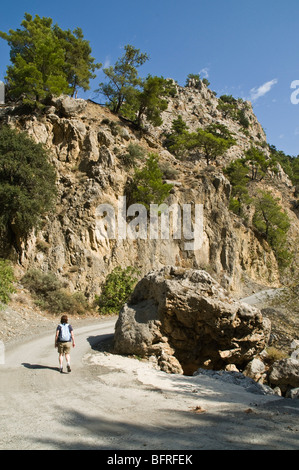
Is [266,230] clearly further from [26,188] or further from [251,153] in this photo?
[26,188]

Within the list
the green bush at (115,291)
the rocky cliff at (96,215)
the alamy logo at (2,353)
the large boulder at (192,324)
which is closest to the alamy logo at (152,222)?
the rocky cliff at (96,215)

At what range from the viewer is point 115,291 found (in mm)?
22266

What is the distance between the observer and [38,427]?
184 inches

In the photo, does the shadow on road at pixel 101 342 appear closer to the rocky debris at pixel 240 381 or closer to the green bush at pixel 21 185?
the rocky debris at pixel 240 381

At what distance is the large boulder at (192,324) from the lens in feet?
37.9

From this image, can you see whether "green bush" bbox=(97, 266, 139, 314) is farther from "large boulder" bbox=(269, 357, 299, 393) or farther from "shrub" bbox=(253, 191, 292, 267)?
"shrub" bbox=(253, 191, 292, 267)

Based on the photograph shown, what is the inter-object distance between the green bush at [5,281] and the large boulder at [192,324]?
297 inches

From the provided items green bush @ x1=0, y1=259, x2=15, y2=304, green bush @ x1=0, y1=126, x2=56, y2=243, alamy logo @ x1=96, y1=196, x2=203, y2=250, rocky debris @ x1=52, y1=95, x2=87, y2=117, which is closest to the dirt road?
green bush @ x1=0, y1=259, x2=15, y2=304

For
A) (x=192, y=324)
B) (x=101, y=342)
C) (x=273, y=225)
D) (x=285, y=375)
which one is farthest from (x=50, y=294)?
(x=273, y=225)

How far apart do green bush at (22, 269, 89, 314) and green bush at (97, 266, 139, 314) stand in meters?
1.76

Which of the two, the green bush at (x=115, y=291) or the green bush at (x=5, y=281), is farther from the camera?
the green bush at (x=115, y=291)

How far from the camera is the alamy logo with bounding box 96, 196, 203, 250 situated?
25828 millimetres

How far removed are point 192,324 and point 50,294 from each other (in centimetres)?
1058

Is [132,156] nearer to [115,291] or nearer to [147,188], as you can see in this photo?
[147,188]
